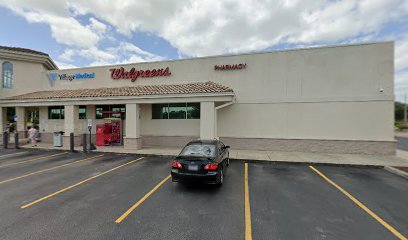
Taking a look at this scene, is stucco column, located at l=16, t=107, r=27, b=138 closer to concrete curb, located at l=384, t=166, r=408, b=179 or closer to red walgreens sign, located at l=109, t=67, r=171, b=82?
red walgreens sign, located at l=109, t=67, r=171, b=82

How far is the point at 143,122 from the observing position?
14125mm

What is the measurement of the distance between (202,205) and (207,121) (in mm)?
6432

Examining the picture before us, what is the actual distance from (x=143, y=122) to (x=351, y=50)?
1487 centimetres

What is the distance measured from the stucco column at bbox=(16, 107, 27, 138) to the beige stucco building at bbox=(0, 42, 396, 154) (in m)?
1.00

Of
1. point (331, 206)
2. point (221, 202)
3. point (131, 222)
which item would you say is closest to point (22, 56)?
point (131, 222)

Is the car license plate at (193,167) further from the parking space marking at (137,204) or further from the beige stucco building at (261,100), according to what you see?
the beige stucco building at (261,100)

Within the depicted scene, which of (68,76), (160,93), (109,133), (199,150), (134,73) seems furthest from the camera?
(68,76)

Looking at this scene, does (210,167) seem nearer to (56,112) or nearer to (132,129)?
(132,129)

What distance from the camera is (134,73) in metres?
14.9

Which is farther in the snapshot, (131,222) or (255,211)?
(255,211)

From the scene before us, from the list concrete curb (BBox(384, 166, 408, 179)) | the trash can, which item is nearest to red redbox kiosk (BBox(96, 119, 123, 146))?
the trash can

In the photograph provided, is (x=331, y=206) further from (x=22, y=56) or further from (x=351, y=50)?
(x=22, y=56)

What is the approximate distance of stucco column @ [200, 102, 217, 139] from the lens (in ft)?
34.9

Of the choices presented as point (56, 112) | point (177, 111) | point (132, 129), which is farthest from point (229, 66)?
point (56, 112)
